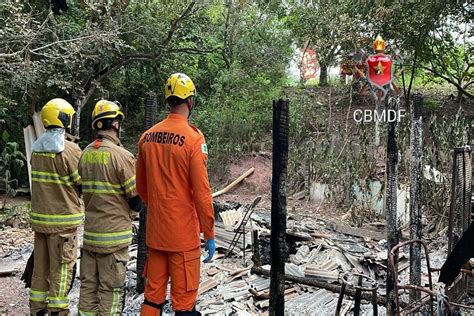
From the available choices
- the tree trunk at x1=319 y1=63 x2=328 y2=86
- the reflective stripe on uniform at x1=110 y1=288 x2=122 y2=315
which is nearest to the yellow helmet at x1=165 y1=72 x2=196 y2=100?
the reflective stripe on uniform at x1=110 y1=288 x2=122 y2=315

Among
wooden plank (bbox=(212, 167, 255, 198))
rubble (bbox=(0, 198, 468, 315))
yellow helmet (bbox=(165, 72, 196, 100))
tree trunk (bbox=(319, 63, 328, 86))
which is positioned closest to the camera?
yellow helmet (bbox=(165, 72, 196, 100))

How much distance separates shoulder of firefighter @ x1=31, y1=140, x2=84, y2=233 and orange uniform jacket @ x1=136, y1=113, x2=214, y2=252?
962 mm

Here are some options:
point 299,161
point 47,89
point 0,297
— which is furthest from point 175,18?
point 0,297

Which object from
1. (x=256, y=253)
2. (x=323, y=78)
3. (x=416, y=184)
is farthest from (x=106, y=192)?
(x=323, y=78)

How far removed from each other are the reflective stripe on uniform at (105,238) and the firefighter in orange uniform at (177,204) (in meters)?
0.35

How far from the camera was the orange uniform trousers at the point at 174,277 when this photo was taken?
3109mm

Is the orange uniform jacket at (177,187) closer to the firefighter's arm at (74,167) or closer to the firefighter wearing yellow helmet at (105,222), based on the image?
the firefighter wearing yellow helmet at (105,222)

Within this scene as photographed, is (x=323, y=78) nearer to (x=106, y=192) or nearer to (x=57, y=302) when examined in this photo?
(x=106, y=192)

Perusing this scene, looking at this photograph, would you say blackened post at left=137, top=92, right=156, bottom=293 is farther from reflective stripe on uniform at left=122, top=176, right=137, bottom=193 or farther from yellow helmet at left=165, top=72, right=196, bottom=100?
yellow helmet at left=165, top=72, right=196, bottom=100

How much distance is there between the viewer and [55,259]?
3781 mm

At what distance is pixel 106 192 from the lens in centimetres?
344

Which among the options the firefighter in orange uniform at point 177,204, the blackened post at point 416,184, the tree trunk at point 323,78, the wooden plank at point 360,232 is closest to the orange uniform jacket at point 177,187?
the firefighter in orange uniform at point 177,204

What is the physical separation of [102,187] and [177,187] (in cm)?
67

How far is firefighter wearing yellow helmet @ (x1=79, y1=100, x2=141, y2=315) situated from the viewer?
343cm
